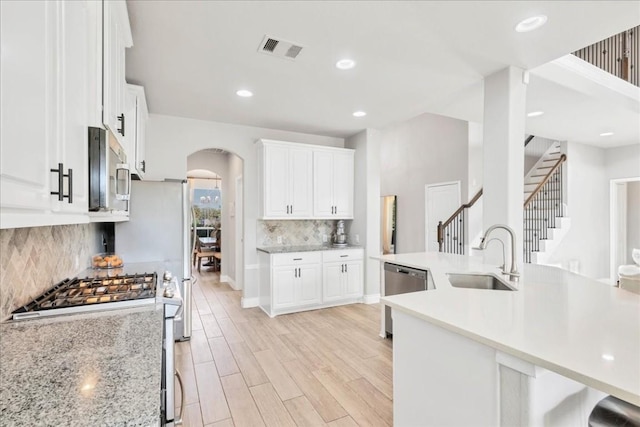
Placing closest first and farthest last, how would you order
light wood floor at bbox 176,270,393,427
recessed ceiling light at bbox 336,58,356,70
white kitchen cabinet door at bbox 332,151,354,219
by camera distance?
light wood floor at bbox 176,270,393,427, recessed ceiling light at bbox 336,58,356,70, white kitchen cabinet door at bbox 332,151,354,219

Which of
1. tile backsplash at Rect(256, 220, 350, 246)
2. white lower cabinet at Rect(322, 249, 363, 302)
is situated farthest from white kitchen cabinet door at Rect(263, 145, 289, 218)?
white lower cabinet at Rect(322, 249, 363, 302)

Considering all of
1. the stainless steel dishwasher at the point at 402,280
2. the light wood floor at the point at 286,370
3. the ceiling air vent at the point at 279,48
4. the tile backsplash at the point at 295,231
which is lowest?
the light wood floor at the point at 286,370

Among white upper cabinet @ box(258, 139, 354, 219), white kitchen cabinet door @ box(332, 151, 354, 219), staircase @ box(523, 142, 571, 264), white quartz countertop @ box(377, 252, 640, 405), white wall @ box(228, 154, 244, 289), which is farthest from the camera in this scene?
white wall @ box(228, 154, 244, 289)

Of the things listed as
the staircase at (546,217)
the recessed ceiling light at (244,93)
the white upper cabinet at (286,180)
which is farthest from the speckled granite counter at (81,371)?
the staircase at (546,217)

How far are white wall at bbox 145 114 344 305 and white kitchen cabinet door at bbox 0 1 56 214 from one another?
339 centimetres

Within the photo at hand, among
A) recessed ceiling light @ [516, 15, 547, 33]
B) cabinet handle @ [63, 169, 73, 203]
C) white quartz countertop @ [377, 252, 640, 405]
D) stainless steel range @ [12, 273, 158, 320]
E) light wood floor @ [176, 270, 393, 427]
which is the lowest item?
light wood floor @ [176, 270, 393, 427]

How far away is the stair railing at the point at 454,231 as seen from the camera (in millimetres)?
5695

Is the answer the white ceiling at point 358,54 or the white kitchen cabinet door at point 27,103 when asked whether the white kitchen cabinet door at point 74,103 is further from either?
the white ceiling at point 358,54

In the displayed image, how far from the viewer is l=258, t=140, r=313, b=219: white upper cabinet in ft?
14.7

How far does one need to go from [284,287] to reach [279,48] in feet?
9.55

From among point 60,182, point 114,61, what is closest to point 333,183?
point 114,61

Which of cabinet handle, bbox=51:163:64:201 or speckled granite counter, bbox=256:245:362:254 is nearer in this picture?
cabinet handle, bbox=51:163:64:201

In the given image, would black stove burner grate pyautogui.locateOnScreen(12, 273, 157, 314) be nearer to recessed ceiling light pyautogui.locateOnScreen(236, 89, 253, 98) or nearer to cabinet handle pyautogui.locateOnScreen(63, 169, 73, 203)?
cabinet handle pyautogui.locateOnScreen(63, 169, 73, 203)

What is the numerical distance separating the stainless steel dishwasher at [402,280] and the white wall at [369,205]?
151 cm
